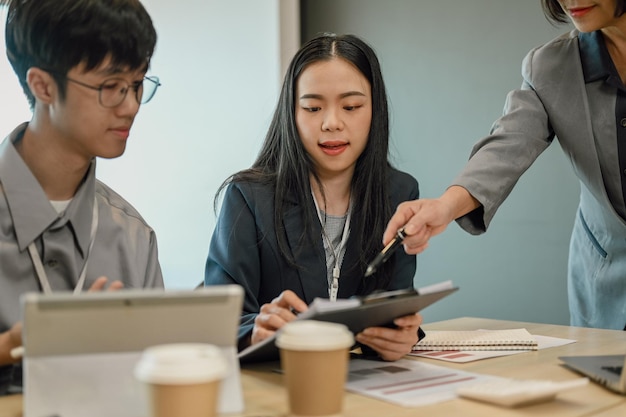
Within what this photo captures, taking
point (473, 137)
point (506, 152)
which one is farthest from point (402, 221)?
point (473, 137)

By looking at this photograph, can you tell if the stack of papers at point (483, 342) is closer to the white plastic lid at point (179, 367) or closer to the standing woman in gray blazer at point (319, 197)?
the standing woman in gray blazer at point (319, 197)

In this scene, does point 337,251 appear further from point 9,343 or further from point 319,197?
point 9,343

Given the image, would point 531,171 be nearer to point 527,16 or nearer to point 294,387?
point 527,16

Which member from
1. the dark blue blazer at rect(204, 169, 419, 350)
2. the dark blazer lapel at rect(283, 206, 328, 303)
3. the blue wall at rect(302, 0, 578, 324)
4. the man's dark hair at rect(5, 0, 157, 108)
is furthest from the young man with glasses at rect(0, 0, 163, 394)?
the blue wall at rect(302, 0, 578, 324)

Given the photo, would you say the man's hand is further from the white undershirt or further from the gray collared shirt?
the white undershirt

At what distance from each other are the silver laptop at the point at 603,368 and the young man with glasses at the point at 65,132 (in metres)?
0.84

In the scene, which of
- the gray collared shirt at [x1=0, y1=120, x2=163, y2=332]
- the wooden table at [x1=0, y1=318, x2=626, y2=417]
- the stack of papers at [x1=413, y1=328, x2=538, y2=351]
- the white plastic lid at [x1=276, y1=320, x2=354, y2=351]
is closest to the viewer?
the white plastic lid at [x1=276, y1=320, x2=354, y2=351]

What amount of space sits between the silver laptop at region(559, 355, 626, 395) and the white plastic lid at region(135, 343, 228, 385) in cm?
65

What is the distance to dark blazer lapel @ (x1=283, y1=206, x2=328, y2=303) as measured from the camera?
1803 millimetres

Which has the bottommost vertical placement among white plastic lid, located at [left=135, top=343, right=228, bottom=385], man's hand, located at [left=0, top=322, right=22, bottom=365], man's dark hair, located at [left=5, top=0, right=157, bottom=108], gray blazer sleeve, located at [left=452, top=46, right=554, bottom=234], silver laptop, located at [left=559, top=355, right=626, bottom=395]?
silver laptop, located at [left=559, top=355, right=626, bottom=395]

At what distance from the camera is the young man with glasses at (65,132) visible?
1308 millimetres

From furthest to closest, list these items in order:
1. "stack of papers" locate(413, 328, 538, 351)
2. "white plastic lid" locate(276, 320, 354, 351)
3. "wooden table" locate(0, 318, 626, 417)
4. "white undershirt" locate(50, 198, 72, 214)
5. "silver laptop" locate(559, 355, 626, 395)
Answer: "stack of papers" locate(413, 328, 538, 351), "white undershirt" locate(50, 198, 72, 214), "silver laptop" locate(559, 355, 626, 395), "wooden table" locate(0, 318, 626, 417), "white plastic lid" locate(276, 320, 354, 351)

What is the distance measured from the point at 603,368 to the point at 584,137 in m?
0.81

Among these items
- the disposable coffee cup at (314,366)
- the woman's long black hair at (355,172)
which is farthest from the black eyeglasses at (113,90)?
Answer: the disposable coffee cup at (314,366)
